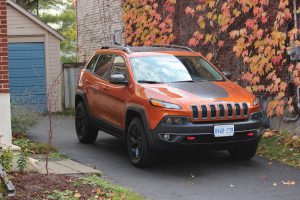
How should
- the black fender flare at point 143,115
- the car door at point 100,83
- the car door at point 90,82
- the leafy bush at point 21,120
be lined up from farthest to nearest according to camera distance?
1. the leafy bush at point 21,120
2. the car door at point 90,82
3. the car door at point 100,83
4. the black fender flare at point 143,115

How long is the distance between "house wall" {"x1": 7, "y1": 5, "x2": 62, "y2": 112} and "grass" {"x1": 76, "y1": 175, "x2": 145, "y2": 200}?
1099 centimetres

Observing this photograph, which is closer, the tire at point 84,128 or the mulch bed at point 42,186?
the mulch bed at point 42,186

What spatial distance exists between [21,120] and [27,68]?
7.36m

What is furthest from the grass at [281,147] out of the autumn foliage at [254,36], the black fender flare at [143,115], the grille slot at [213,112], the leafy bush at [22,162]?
the leafy bush at [22,162]

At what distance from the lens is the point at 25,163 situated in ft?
22.1

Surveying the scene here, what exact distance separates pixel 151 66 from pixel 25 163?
112 inches

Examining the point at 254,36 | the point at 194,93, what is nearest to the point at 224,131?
the point at 194,93

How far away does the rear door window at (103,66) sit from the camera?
945 cm

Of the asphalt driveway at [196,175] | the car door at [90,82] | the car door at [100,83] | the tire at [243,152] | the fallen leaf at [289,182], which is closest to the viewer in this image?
the asphalt driveway at [196,175]

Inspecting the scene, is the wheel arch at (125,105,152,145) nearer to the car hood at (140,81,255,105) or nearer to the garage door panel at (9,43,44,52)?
the car hood at (140,81,255,105)

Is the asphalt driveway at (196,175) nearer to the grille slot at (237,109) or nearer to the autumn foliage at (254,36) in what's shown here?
the grille slot at (237,109)

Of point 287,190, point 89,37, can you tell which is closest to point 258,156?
point 287,190

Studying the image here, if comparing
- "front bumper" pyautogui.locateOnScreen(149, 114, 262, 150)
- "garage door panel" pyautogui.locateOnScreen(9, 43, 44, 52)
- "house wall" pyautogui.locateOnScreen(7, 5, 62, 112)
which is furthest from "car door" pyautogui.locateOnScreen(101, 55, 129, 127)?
"garage door panel" pyautogui.locateOnScreen(9, 43, 44, 52)

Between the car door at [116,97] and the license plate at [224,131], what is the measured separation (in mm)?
1616
